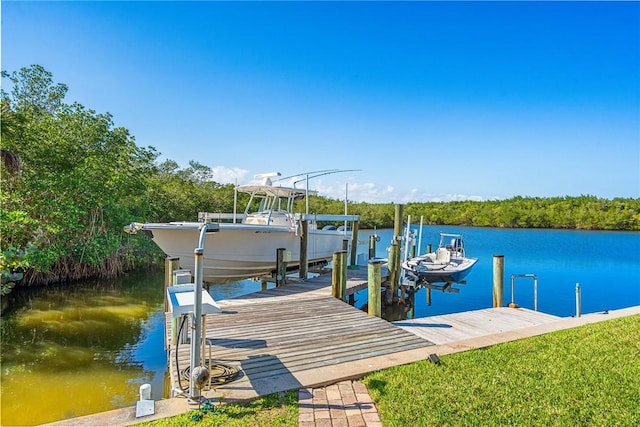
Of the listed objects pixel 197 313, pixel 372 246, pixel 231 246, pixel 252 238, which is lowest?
pixel 372 246

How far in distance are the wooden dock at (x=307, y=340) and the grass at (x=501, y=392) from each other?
0.99 feet

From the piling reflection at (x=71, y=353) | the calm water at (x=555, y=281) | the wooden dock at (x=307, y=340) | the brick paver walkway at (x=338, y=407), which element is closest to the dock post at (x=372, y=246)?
the calm water at (x=555, y=281)

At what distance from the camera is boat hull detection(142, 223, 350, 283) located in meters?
9.54

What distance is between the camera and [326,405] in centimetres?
354

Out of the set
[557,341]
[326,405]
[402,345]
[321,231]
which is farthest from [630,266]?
[326,405]

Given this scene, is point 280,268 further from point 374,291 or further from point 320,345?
point 320,345

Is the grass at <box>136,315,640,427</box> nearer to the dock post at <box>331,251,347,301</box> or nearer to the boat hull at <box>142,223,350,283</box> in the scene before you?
the dock post at <box>331,251,347,301</box>

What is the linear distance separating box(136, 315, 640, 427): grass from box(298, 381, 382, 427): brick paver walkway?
88 mm

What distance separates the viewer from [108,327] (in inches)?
409

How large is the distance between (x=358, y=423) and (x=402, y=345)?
86.0 inches

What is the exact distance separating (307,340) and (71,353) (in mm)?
6252

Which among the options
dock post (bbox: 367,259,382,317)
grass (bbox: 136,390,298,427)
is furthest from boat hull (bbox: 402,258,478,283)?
grass (bbox: 136,390,298,427)

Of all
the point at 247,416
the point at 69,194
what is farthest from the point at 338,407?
the point at 69,194

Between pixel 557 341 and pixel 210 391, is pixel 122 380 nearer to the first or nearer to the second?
pixel 210 391
